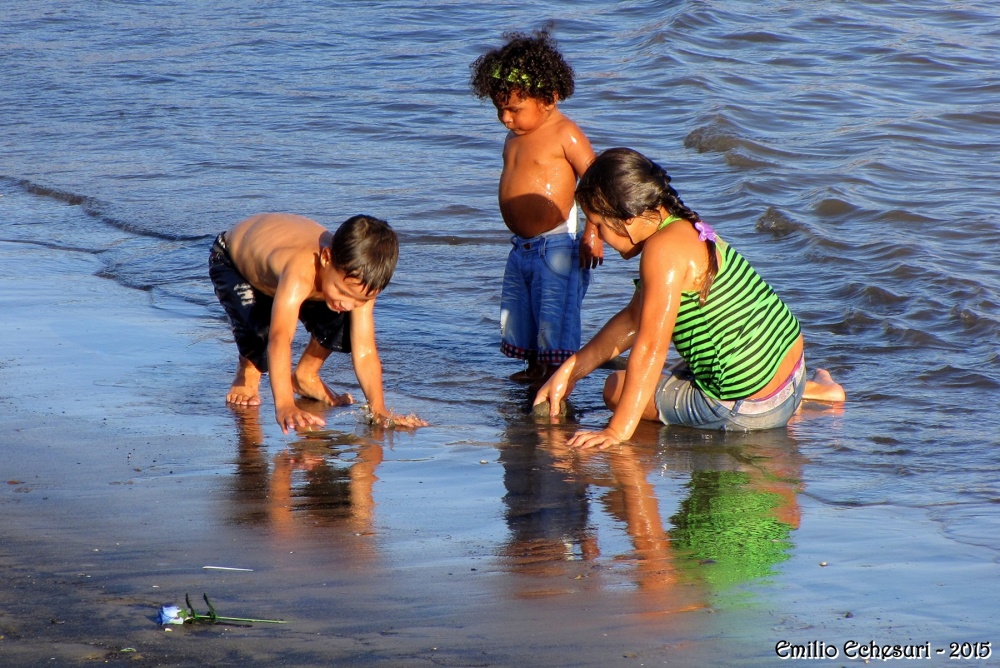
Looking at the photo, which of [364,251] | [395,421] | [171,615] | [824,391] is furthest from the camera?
[824,391]

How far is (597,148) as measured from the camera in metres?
10.2

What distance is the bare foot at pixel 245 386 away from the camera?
4.79 metres

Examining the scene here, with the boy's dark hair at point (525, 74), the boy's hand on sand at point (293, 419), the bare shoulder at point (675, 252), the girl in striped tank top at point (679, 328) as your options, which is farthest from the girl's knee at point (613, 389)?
the boy's dark hair at point (525, 74)

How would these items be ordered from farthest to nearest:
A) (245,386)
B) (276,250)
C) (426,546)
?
(245,386)
(276,250)
(426,546)

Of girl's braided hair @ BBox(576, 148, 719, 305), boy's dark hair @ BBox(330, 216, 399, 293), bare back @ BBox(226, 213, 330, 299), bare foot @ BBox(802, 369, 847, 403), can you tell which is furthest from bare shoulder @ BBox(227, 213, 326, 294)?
bare foot @ BBox(802, 369, 847, 403)

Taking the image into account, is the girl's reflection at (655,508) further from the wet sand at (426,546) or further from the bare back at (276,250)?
the bare back at (276,250)

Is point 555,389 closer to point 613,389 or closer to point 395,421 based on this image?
point 613,389

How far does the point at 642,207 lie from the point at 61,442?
2.16 m

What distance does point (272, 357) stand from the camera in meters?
4.34

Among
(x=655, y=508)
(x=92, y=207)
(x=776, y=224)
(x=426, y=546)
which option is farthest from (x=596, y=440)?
(x=92, y=207)

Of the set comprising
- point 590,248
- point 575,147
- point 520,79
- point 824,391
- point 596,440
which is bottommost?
point 824,391

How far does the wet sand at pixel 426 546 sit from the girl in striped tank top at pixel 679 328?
0.13 m

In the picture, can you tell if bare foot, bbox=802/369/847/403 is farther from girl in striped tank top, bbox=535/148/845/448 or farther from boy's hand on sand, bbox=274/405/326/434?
boy's hand on sand, bbox=274/405/326/434

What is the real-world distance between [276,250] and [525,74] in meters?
1.43
